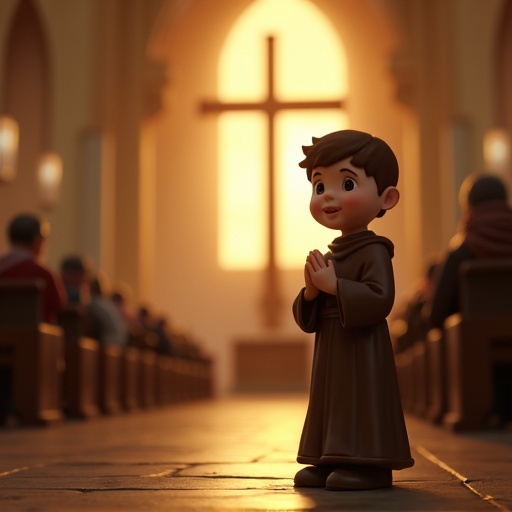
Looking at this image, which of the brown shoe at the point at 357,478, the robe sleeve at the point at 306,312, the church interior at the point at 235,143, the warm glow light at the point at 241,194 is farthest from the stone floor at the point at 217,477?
the warm glow light at the point at 241,194

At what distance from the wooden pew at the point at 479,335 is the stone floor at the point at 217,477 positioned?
1.47ft

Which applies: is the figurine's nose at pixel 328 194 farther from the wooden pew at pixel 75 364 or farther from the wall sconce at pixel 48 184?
the wall sconce at pixel 48 184

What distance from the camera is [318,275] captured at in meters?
2.12

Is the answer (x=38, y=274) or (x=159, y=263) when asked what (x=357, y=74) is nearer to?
(x=159, y=263)

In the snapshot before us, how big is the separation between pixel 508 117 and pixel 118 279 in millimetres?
6663

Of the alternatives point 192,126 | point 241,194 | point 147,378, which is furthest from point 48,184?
point 192,126

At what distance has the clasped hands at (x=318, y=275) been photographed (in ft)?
6.93

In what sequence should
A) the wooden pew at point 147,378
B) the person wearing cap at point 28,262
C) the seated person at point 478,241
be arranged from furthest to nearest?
the wooden pew at point 147,378 → the person wearing cap at point 28,262 → the seated person at point 478,241

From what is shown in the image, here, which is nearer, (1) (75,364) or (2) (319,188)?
(2) (319,188)

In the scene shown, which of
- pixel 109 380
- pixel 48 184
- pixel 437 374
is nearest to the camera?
pixel 437 374

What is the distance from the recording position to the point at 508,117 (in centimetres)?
1395

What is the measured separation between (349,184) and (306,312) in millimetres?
301

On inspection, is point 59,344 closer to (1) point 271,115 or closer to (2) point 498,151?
(2) point 498,151

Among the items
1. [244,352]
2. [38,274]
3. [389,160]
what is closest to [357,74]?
[244,352]
